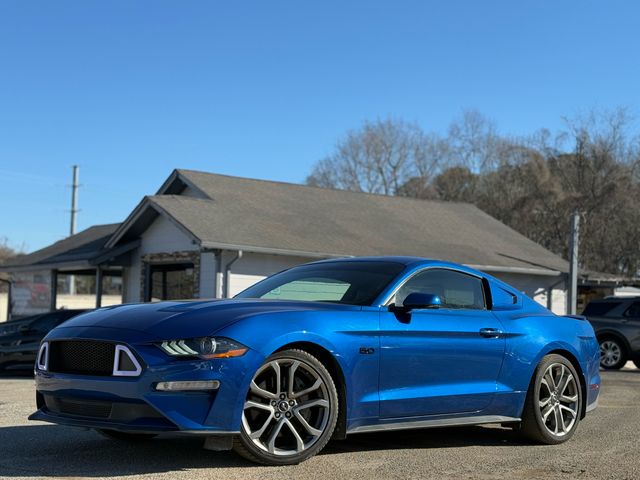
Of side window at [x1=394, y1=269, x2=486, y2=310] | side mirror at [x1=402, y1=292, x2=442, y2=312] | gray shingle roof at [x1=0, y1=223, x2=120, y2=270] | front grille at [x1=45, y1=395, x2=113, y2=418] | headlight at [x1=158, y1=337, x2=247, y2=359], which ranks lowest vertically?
front grille at [x1=45, y1=395, x2=113, y2=418]

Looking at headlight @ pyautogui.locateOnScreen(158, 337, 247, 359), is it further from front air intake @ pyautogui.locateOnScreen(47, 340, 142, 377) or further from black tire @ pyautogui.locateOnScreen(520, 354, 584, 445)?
black tire @ pyautogui.locateOnScreen(520, 354, 584, 445)

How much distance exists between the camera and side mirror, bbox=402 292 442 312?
20.2 ft

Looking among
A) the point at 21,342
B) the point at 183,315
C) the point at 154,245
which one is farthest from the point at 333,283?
the point at 154,245

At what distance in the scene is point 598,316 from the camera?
19.4 metres

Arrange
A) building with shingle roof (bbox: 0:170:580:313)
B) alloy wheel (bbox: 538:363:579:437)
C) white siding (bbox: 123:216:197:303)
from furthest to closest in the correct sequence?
white siding (bbox: 123:216:197:303), building with shingle roof (bbox: 0:170:580:313), alloy wheel (bbox: 538:363:579:437)

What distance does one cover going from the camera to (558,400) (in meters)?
7.31

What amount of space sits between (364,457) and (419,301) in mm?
1168

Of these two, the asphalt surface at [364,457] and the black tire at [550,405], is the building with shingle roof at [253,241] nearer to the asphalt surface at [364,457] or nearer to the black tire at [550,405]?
the asphalt surface at [364,457]

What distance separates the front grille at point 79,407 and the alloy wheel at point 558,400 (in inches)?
143

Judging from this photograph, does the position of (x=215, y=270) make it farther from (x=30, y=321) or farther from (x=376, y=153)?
(x=376, y=153)

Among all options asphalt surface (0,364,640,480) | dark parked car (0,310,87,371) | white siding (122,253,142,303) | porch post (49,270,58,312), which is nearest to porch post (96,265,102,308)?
white siding (122,253,142,303)

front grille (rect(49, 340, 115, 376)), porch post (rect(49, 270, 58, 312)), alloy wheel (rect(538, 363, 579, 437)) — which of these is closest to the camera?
front grille (rect(49, 340, 115, 376))

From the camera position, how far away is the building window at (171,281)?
880 inches

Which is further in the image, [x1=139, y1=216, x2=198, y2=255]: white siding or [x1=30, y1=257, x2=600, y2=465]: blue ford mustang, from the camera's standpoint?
[x1=139, y1=216, x2=198, y2=255]: white siding
